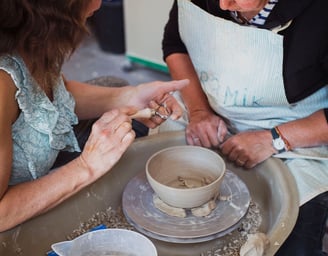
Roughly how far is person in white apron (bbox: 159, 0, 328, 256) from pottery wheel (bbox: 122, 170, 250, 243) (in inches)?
4.7

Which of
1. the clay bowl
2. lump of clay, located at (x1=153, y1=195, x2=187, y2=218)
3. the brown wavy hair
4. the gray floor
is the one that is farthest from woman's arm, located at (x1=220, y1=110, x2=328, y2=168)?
the gray floor

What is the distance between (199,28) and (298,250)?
1.96 feet

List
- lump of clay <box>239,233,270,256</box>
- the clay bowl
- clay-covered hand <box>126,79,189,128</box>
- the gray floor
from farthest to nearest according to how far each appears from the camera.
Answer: the gray floor < clay-covered hand <box>126,79,189,128</box> < the clay bowl < lump of clay <box>239,233,270,256</box>

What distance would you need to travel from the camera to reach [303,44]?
114 centimetres

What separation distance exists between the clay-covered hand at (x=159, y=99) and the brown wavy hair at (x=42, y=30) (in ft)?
0.87

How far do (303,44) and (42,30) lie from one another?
588mm

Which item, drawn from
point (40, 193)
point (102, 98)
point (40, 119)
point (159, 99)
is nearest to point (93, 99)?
point (102, 98)

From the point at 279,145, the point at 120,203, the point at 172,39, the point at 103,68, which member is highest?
the point at 172,39

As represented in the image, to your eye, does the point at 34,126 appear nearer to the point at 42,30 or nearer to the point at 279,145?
the point at 42,30

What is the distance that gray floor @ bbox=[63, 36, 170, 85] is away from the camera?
A: 9.77ft

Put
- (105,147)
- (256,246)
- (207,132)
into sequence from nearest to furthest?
(256,246) < (105,147) < (207,132)

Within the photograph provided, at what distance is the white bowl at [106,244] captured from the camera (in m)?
0.92

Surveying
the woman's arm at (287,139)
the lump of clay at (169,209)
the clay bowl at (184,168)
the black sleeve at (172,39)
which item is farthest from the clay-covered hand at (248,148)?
the black sleeve at (172,39)

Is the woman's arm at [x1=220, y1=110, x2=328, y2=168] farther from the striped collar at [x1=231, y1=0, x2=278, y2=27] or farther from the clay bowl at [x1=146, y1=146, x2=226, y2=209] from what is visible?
the striped collar at [x1=231, y1=0, x2=278, y2=27]
